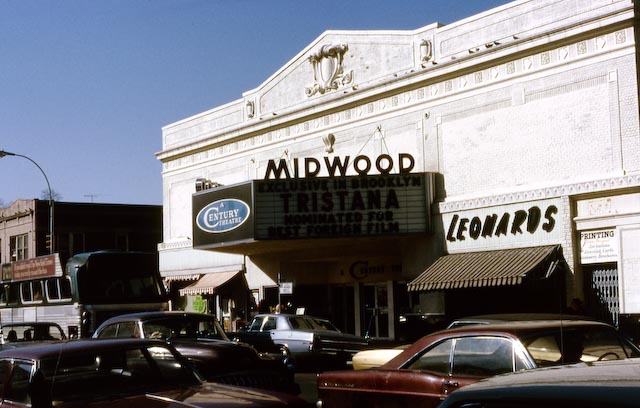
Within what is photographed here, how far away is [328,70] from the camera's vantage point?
28.3m

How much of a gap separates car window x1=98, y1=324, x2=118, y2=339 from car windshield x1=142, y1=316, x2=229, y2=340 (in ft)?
2.90

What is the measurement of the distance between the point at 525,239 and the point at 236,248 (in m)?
10.4

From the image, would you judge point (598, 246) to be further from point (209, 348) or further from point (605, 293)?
point (209, 348)

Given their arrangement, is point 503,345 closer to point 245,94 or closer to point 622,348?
point 622,348

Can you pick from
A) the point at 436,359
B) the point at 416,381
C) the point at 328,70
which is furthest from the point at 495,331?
the point at 328,70

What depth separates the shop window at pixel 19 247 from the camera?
53344mm

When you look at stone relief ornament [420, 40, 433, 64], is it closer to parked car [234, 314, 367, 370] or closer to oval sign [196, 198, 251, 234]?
oval sign [196, 198, 251, 234]

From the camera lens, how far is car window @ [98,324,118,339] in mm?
14491

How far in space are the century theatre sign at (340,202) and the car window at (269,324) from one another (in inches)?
161

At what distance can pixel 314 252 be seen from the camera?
28656 mm

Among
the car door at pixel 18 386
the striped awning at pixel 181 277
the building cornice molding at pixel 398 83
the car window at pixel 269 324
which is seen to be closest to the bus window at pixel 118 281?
the car window at pixel 269 324

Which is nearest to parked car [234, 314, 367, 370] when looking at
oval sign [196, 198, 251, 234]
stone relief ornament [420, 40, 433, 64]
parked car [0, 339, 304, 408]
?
oval sign [196, 198, 251, 234]

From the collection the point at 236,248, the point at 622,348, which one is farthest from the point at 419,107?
the point at 622,348

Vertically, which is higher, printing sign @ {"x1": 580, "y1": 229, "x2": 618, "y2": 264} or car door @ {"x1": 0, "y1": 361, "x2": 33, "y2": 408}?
printing sign @ {"x1": 580, "y1": 229, "x2": 618, "y2": 264}
